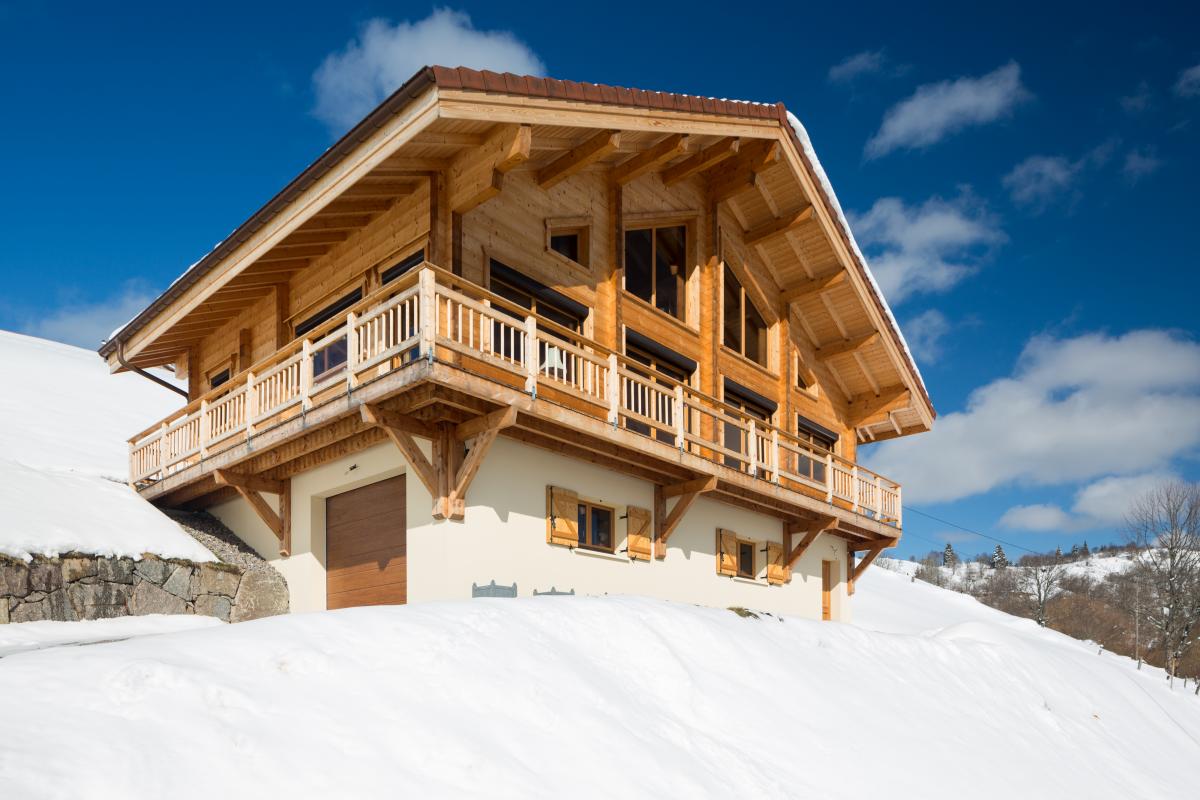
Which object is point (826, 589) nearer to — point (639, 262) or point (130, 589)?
point (639, 262)

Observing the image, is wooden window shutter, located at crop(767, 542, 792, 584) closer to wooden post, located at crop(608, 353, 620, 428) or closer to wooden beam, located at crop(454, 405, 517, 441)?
wooden post, located at crop(608, 353, 620, 428)

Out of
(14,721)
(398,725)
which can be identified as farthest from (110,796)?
(398,725)

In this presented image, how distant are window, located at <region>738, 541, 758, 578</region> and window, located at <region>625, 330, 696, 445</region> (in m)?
2.96

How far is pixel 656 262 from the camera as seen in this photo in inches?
643

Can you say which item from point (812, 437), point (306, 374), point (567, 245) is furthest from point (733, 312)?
point (306, 374)

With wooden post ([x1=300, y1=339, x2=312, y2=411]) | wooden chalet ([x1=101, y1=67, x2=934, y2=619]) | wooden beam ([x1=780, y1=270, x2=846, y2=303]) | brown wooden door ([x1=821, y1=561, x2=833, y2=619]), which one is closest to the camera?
wooden chalet ([x1=101, y1=67, x2=934, y2=619])

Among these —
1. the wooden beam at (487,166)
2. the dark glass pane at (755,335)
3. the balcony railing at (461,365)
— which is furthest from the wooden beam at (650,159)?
the dark glass pane at (755,335)

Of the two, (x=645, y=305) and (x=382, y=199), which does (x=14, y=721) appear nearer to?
(x=382, y=199)

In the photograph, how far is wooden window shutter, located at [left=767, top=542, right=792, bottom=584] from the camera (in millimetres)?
17703

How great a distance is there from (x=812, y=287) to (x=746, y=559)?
5.71 metres

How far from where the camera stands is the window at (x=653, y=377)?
13.2m

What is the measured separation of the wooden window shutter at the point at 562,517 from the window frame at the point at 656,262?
3798 millimetres

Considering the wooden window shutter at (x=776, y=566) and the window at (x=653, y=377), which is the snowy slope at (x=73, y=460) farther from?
the wooden window shutter at (x=776, y=566)

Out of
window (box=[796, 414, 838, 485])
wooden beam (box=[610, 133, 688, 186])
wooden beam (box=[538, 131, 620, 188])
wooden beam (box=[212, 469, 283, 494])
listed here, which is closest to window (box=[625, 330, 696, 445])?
wooden beam (box=[610, 133, 688, 186])
